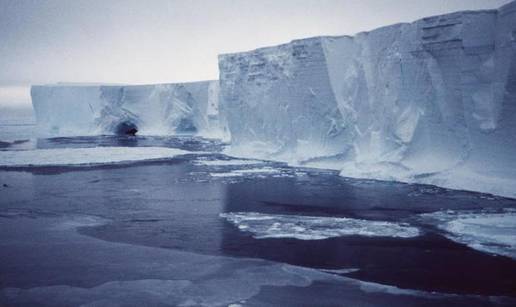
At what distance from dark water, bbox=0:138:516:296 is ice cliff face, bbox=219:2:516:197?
3.06ft

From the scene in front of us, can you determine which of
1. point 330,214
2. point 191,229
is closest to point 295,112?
point 330,214

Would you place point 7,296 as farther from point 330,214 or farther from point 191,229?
point 330,214

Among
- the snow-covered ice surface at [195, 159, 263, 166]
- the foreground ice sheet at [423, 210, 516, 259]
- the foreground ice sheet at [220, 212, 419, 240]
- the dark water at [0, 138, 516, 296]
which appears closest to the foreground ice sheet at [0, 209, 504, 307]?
the dark water at [0, 138, 516, 296]

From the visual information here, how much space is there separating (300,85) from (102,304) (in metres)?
11.2

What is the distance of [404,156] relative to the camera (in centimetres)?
1108

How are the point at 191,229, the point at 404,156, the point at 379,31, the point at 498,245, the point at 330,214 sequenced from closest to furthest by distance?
the point at 498,245 < the point at 191,229 < the point at 330,214 < the point at 404,156 < the point at 379,31

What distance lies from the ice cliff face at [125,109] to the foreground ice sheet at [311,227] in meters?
23.1

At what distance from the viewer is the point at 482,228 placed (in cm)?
631

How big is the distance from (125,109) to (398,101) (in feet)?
78.3

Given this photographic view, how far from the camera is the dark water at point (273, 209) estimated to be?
484 cm

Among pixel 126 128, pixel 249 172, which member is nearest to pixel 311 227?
pixel 249 172

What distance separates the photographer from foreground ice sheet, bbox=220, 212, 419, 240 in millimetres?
6188

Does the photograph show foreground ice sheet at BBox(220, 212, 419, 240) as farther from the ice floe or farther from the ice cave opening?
the ice cave opening

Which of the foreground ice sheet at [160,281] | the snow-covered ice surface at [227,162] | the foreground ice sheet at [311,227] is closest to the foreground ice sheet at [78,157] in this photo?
the snow-covered ice surface at [227,162]
